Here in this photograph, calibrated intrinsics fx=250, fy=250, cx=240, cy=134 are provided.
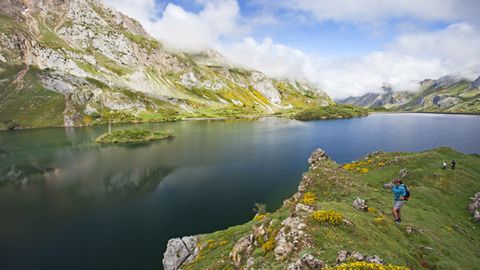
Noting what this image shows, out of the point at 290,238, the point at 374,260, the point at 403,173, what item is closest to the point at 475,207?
the point at 403,173

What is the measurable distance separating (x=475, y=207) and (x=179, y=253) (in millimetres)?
44456

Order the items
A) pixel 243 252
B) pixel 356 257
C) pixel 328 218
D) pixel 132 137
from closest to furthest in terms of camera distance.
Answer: pixel 356 257, pixel 328 218, pixel 243 252, pixel 132 137

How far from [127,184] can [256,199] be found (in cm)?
3906

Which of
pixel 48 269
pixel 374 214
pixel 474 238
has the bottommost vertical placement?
pixel 48 269

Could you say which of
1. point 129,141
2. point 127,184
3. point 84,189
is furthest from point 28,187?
point 129,141

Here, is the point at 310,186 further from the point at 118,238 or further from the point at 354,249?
the point at 118,238

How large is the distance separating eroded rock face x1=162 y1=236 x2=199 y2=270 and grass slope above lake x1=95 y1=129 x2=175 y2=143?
4818 inches

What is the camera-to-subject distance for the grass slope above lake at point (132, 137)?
147 metres

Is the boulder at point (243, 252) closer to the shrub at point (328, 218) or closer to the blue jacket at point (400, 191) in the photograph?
the shrub at point (328, 218)

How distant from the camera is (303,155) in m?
104

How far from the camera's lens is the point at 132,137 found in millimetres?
151875

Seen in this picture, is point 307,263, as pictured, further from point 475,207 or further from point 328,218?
point 475,207

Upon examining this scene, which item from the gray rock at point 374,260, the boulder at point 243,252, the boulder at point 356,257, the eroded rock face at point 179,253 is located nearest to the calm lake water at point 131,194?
the eroded rock face at point 179,253

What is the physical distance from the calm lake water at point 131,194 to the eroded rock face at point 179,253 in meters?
4.07
